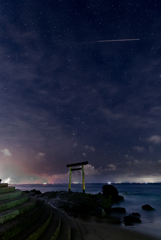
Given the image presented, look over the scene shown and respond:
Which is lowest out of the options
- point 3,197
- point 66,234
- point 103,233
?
point 103,233

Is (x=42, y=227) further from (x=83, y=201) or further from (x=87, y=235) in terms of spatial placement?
(x=83, y=201)

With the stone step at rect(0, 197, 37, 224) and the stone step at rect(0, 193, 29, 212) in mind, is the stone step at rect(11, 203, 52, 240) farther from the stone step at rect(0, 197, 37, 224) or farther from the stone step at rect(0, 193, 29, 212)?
the stone step at rect(0, 193, 29, 212)

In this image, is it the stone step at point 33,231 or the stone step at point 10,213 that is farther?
the stone step at point 10,213

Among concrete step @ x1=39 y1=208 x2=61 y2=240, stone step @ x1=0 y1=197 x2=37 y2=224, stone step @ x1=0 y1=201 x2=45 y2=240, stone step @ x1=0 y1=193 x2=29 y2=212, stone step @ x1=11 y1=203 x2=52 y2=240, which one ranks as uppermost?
stone step @ x1=0 y1=193 x2=29 y2=212

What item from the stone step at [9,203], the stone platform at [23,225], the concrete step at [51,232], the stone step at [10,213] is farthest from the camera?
the stone step at [9,203]

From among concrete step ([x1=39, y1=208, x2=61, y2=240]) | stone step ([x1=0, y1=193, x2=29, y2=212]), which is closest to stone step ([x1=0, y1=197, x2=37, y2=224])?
stone step ([x1=0, y1=193, x2=29, y2=212])

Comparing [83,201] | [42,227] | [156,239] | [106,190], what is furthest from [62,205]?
[106,190]

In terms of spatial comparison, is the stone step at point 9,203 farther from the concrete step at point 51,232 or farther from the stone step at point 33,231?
the concrete step at point 51,232

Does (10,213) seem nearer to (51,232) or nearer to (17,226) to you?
(17,226)

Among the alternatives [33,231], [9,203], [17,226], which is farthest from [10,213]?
[33,231]

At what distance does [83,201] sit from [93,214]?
2819 mm

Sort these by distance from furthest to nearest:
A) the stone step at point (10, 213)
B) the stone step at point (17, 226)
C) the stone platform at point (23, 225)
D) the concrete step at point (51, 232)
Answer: the concrete step at point (51, 232), the stone step at point (10, 213), the stone platform at point (23, 225), the stone step at point (17, 226)

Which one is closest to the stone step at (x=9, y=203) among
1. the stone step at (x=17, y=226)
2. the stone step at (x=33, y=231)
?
the stone step at (x=17, y=226)

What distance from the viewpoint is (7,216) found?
4680 mm
